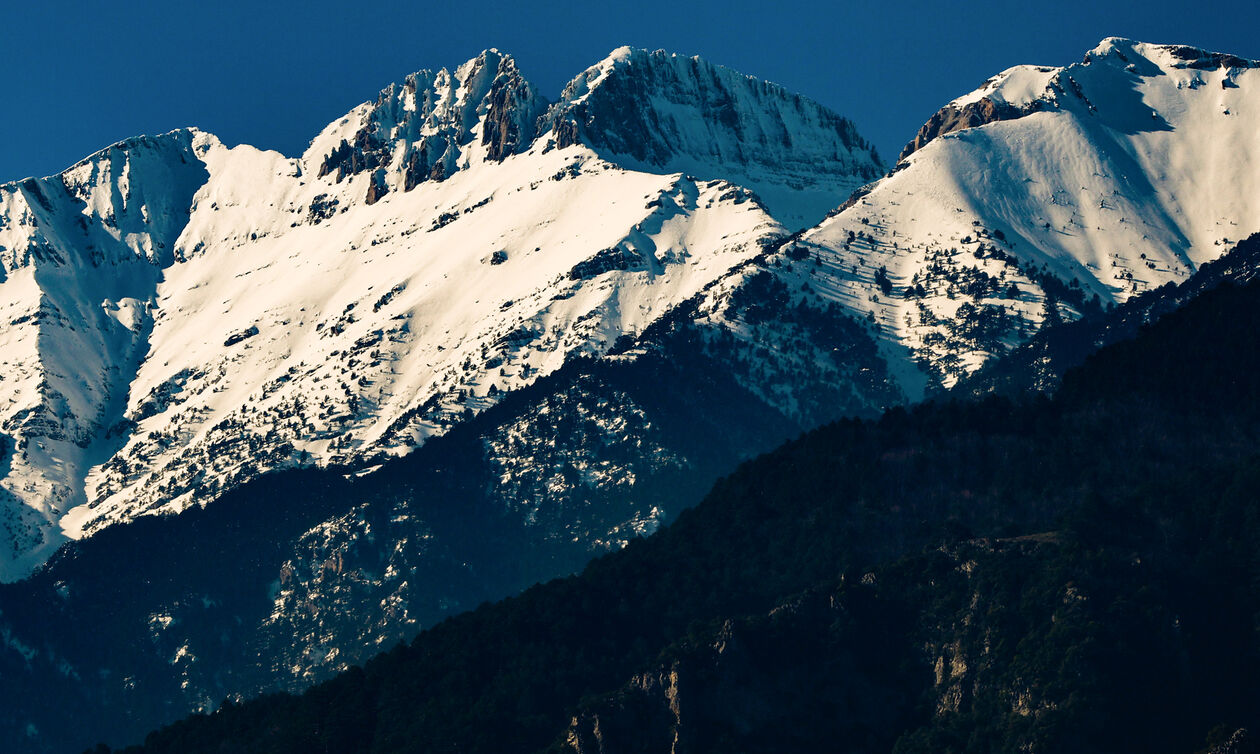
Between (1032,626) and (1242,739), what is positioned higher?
(1032,626)

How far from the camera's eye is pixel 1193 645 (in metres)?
192

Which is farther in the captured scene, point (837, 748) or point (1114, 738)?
point (837, 748)

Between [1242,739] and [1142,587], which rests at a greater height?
[1142,587]

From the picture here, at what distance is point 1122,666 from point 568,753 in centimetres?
5307

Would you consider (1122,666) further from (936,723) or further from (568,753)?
(568,753)

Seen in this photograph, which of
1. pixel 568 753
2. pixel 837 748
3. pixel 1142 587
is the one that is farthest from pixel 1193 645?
pixel 568 753

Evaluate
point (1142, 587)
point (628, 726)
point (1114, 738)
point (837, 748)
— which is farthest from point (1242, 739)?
point (628, 726)

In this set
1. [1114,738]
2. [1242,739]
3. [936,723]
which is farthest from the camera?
[936,723]

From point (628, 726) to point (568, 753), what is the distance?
6.35 m

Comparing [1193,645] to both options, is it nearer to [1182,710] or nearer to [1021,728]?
[1182,710]

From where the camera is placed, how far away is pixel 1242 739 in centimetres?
16962

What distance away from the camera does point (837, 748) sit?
198 meters

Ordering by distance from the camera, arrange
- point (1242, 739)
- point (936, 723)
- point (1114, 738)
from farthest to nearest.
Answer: point (936, 723), point (1114, 738), point (1242, 739)

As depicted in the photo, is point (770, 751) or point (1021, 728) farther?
point (770, 751)
